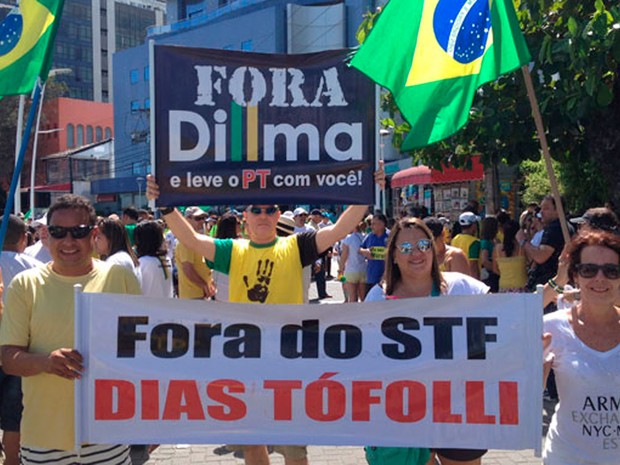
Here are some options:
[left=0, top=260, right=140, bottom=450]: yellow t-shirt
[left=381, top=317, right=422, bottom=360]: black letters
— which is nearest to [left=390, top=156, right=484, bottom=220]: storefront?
[left=381, top=317, right=422, bottom=360]: black letters

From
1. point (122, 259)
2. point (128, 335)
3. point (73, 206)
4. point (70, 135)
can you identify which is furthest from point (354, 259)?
point (70, 135)

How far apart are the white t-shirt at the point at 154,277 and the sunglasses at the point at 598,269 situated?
388 centimetres

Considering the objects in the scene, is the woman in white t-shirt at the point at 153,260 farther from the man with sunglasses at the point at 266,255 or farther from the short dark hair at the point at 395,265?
the short dark hair at the point at 395,265

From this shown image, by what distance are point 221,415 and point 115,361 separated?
0.58m

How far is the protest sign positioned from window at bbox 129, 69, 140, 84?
54.2 m

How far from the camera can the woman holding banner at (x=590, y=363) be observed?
299 centimetres

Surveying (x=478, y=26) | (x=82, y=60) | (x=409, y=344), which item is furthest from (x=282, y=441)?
(x=82, y=60)

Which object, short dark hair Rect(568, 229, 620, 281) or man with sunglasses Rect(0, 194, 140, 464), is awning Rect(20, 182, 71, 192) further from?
short dark hair Rect(568, 229, 620, 281)

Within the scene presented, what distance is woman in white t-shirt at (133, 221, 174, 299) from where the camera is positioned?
6.03 metres

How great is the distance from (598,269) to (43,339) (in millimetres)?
2515

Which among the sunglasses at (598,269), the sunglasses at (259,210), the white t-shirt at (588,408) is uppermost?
the sunglasses at (259,210)

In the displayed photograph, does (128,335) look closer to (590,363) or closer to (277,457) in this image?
(590,363)

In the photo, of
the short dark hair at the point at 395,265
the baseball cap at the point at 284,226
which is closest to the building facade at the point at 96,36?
the baseball cap at the point at 284,226

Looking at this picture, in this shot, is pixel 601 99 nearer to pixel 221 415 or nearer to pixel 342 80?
pixel 342 80
